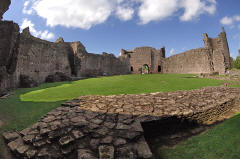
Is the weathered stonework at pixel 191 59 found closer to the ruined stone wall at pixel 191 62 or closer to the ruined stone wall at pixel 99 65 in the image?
the ruined stone wall at pixel 191 62

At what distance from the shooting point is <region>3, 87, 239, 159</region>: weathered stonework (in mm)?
3156

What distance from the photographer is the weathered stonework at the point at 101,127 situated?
3.16 meters

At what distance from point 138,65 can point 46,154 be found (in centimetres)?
3408

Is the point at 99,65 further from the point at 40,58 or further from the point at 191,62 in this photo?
the point at 191,62

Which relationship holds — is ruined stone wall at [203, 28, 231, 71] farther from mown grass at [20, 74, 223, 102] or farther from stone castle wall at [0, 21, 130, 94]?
stone castle wall at [0, 21, 130, 94]

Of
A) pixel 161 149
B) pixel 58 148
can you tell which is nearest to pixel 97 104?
pixel 58 148

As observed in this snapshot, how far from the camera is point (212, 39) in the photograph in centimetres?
2667

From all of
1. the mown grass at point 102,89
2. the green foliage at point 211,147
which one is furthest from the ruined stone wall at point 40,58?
the green foliage at point 211,147

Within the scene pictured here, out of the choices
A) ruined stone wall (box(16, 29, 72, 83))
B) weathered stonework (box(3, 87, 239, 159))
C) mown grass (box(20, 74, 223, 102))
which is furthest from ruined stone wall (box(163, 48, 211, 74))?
ruined stone wall (box(16, 29, 72, 83))

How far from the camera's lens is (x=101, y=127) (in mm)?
3857

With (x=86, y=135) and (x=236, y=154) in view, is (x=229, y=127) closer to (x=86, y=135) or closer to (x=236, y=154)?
(x=236, y=154)

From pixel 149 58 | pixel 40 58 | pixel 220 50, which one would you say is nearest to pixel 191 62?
pixel 220 50

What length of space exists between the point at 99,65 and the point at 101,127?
27.0 metres

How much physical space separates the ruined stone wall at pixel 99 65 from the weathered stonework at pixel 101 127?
20.8 meters
